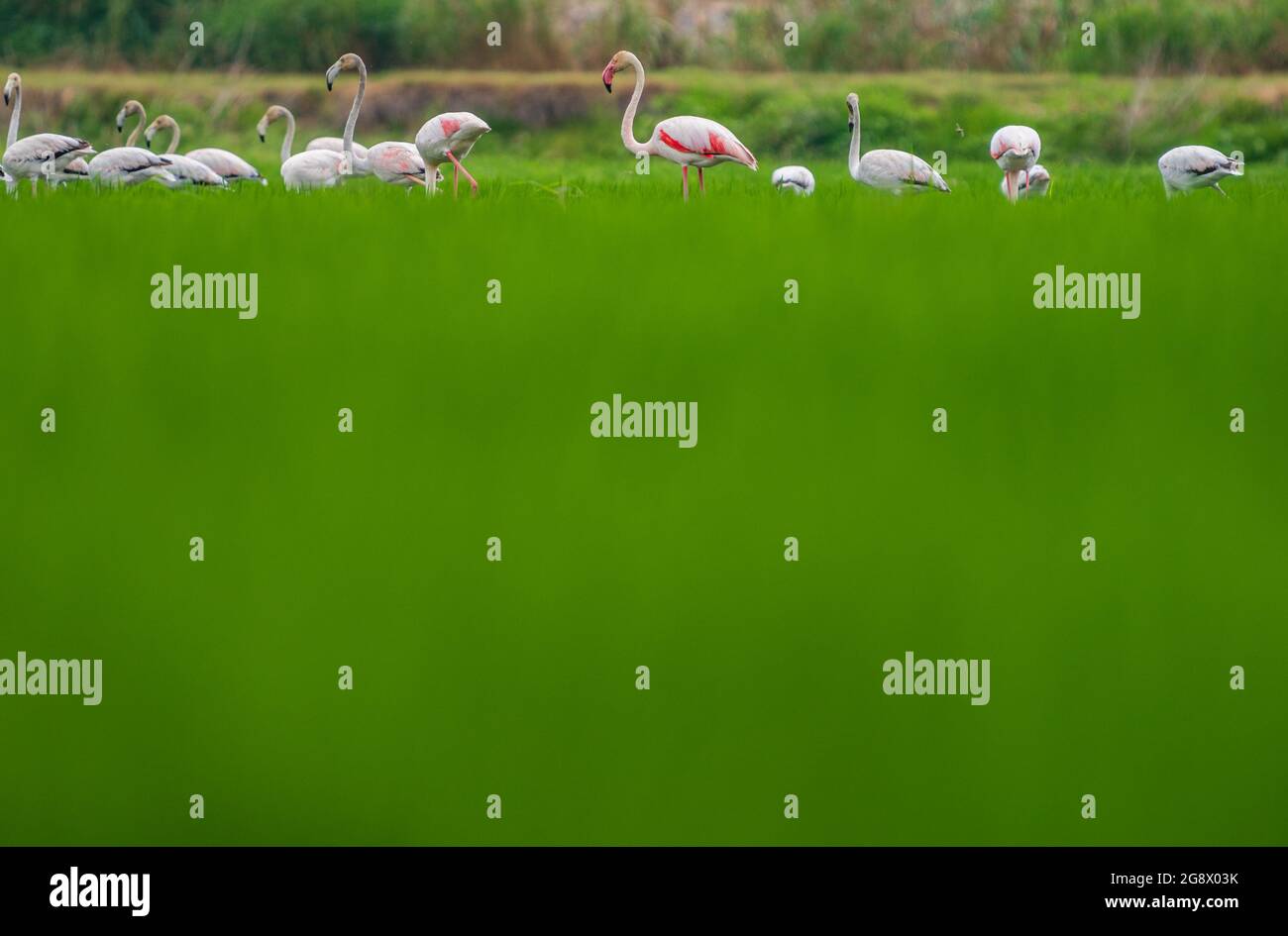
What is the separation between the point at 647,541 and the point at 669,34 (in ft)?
79.2

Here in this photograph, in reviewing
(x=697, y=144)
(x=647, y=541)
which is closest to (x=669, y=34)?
(x=697, y=144)

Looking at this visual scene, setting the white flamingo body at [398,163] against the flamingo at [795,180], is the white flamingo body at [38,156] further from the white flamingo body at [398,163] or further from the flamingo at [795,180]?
the flamingo at [795,180]

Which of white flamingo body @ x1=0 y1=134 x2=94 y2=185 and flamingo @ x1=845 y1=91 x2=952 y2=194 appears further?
flamingo @ x1=845 y1=91 x2=952 y2=194

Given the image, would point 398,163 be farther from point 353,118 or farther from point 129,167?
point 129,167

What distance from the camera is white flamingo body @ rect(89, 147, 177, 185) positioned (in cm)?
1570

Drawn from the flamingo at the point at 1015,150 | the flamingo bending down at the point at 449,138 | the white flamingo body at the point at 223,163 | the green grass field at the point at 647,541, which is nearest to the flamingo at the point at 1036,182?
the flamingo at the point at 1015,150

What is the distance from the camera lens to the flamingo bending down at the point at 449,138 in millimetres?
14336

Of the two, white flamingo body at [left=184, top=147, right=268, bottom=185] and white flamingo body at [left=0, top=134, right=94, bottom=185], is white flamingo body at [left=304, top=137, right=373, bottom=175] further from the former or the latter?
white flamingo body at [left=0, top=134, right=94, bottom=185]

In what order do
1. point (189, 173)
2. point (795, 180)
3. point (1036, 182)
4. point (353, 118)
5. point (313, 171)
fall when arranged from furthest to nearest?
point (353, 118) → point (1036, 182) → point (313, 171) → point (795, 180) → point (189, 173)

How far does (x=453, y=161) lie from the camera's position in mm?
14695

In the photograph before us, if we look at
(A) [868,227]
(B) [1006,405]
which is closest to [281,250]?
(A) [868,227]

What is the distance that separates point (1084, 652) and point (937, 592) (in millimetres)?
670

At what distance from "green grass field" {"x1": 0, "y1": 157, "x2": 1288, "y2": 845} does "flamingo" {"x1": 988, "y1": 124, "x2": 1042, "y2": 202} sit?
14.5ft

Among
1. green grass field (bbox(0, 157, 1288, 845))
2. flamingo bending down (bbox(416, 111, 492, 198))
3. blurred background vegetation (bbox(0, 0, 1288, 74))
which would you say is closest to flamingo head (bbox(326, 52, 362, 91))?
flamingo bending down (bbox(416, 111, 492, 198))
